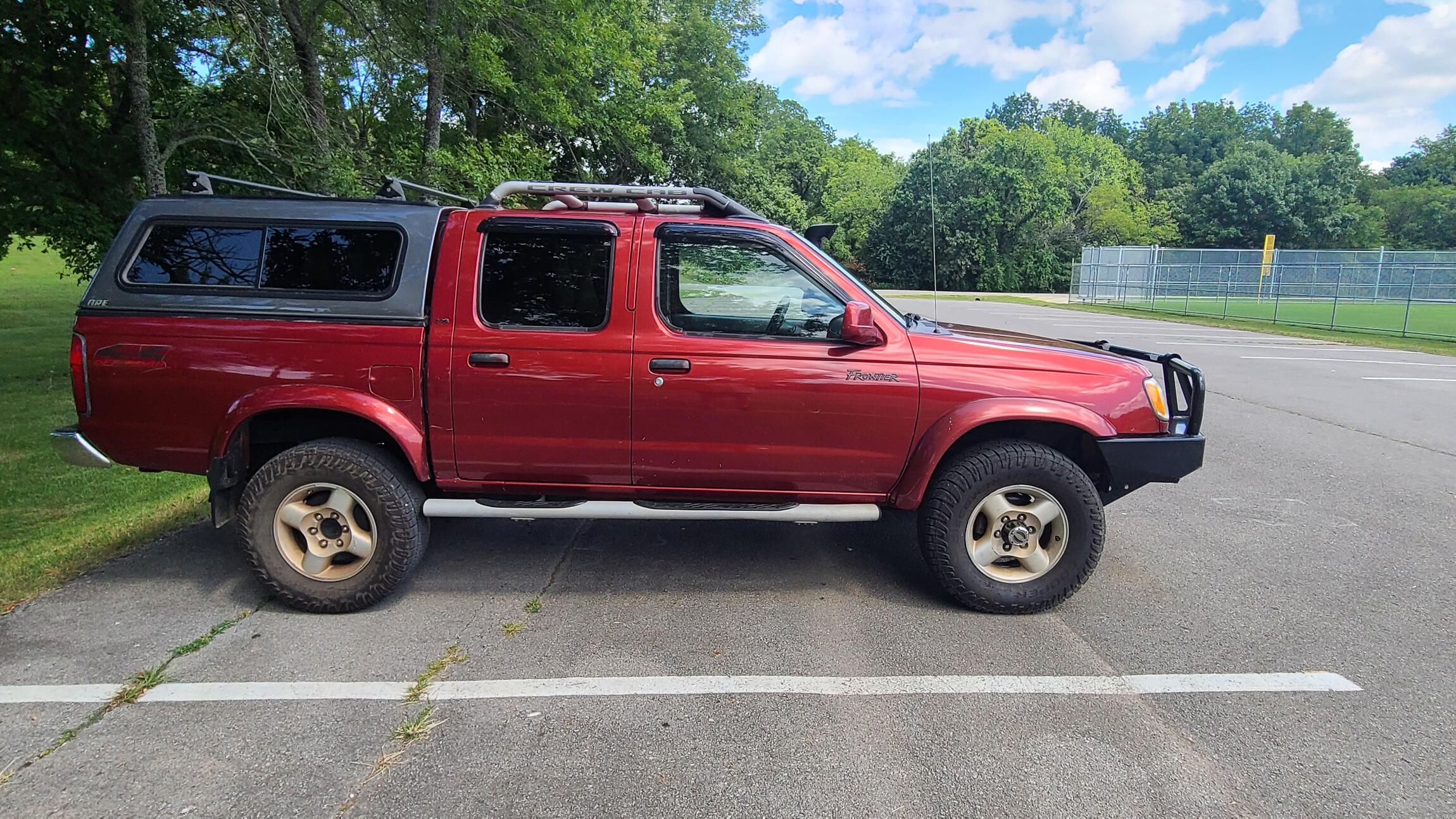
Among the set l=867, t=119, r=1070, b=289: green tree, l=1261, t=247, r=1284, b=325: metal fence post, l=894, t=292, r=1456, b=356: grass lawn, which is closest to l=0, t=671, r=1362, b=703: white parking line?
l=894, t=292, r=1456, b=356: grass lawn

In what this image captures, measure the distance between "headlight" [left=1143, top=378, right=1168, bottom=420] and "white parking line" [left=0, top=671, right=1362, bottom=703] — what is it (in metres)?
1.26

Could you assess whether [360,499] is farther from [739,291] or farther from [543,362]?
[739,291]

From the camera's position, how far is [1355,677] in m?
3.30

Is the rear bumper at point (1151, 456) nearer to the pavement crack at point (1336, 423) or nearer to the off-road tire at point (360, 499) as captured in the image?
the off-road tire at point (360, 499)

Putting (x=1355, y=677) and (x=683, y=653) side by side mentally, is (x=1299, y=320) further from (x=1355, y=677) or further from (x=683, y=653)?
(x=683, y=653)

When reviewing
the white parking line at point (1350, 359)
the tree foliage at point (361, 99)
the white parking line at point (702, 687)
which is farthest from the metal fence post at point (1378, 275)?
the white parking line at point (702, 687)

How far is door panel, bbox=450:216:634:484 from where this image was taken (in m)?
3.76

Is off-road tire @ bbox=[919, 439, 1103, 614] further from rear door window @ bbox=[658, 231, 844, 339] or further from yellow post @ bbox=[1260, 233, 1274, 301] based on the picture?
yellow post @ bbox=[1260, 233, 1274, 301]

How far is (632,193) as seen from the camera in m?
4.30

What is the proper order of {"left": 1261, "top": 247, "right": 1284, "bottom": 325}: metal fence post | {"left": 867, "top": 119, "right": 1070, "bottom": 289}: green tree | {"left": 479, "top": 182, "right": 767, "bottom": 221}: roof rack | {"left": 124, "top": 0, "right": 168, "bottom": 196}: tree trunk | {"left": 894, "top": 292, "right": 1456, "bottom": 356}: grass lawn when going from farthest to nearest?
{"left": 867, "top": 119, "right": 1070, "bottom": 289}: green tree → {"left": 1261, "top": 247, "right": 1284, "bottom": 325}: metal fence post → {"left": 894, "top": 292, "right": 1456, "bottom": 356}: grass lawn → {"left": 124, "top": 0, "right": 168, "bottom": 196}: tree trunk → {"left": 479, "top": 182, "right": 767, "bottom": 221}: roof rack

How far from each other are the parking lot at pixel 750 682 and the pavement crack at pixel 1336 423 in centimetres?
307

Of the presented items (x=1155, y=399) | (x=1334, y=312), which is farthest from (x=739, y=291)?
(x=1334, y=312)

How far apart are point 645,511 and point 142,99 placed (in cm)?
963

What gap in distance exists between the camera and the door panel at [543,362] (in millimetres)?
3756
